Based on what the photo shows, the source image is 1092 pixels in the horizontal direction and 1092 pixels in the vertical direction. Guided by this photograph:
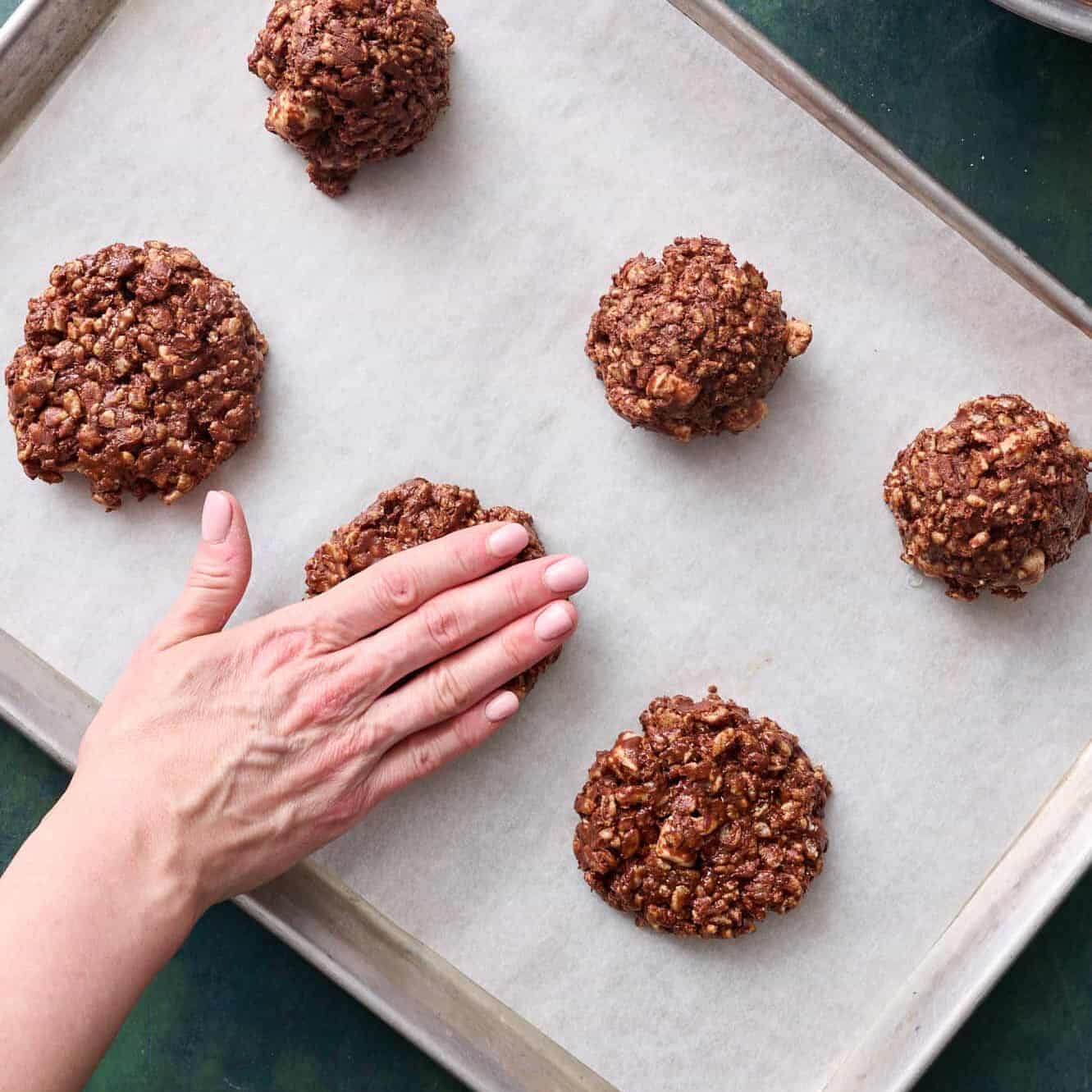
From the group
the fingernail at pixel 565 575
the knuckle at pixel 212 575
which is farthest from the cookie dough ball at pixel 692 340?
the knuckle at pixel 212 575

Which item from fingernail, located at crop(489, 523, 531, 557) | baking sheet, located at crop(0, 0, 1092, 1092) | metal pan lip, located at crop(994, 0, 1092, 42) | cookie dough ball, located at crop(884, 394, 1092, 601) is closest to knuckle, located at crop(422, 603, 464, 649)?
fingernail, located at crop(489, 523, 531, 557)

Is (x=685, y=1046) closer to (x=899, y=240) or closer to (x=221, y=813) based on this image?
(x=221, y=813)

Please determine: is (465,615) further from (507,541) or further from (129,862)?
(129,862)

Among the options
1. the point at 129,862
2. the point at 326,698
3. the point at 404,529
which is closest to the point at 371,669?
the point at 326,698

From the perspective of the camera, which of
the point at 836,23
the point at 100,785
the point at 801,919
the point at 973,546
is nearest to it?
the point at 100,785

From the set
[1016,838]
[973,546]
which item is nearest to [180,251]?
[973,546]
